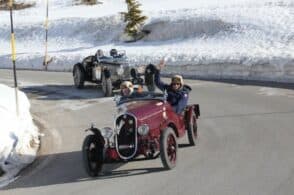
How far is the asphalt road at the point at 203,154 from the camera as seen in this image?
10.4 metres

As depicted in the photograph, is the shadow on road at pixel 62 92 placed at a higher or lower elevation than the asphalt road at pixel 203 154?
lower

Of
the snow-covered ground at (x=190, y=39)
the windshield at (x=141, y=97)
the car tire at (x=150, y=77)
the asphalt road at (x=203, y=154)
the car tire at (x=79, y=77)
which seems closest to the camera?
the asphalt road at (x=203, y=154)

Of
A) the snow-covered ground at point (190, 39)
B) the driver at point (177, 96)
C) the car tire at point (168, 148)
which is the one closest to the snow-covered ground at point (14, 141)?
the car tire at point (168, 148)

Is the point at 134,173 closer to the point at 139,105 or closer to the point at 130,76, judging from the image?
the point at 139,105

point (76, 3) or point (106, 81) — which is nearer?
point (106, 81)

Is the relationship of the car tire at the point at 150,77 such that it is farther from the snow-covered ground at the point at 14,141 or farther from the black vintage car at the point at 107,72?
the snow-covered ground at the point at 14,141

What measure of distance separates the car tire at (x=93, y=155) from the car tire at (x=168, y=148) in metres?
1.03

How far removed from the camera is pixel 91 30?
131 feet

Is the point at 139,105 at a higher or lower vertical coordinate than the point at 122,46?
higher

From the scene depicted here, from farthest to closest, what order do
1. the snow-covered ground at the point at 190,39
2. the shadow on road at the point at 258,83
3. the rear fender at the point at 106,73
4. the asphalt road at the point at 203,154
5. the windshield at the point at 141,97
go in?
1. the snow-covered ground at the point at 190,39
2. the shadow on road at the point at 258,83
3. the rear fender at the point at 106,73
4. the windshield at the point at 141,97
5. the asphalt road at the point at 203,154

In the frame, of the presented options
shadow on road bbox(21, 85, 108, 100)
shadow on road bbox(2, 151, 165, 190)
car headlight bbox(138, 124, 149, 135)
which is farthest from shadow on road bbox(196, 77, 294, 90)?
car headlight bbox(138, 124, 149, 135)

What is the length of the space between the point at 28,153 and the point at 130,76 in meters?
8.74

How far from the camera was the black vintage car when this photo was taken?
20.8 metres

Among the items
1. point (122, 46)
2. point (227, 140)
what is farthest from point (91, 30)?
point (227, 140)
